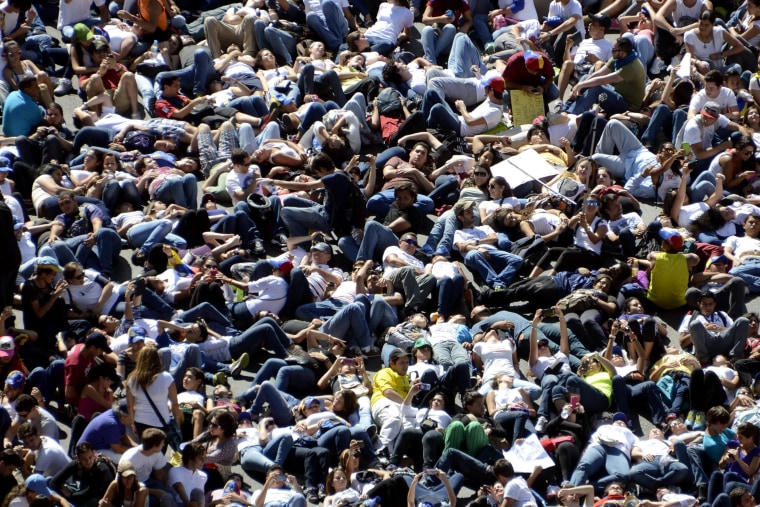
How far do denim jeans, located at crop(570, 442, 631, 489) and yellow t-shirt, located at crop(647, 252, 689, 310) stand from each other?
265 cm

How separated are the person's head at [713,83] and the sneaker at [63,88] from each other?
26.6ft

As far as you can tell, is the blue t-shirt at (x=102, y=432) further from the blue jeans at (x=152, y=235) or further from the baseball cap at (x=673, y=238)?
the baseball cap at (x=673, y=238)

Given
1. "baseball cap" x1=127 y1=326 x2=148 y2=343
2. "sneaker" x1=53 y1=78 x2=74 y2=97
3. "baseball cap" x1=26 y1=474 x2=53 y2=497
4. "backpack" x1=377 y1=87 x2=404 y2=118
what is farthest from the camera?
"sneaker" x1=53 y1=78 x2=74 y2=97

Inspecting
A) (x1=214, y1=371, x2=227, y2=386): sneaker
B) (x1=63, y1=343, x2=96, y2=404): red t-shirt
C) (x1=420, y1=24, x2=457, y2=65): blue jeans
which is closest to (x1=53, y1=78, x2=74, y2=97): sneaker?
(x1=420, y1=24, x2=457, y2=65): blue jeans

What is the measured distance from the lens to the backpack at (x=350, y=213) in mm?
20188

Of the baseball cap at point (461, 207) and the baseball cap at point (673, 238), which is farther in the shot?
the baseball cap at point (461, 207)

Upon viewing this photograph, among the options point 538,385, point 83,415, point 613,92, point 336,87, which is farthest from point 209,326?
point 613,92

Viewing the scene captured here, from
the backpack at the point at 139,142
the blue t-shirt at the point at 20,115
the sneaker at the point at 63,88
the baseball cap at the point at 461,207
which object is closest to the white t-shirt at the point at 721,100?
the baseball cap at the point at 461,207

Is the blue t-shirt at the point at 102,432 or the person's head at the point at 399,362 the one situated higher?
the blue t-shirt at the point at 102,432

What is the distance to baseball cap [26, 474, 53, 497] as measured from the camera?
15.8 meters

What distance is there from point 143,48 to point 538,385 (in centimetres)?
796

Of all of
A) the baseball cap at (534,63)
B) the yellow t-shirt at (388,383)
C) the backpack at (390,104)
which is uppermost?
the baseball cap at (534,63)

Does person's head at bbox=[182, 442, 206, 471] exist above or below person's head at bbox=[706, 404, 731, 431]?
above

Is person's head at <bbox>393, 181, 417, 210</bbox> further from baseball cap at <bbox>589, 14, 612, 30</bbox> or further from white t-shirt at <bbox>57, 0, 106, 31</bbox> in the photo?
white t-shirt at <bbox>57, 0, 106, 31</bbox>
